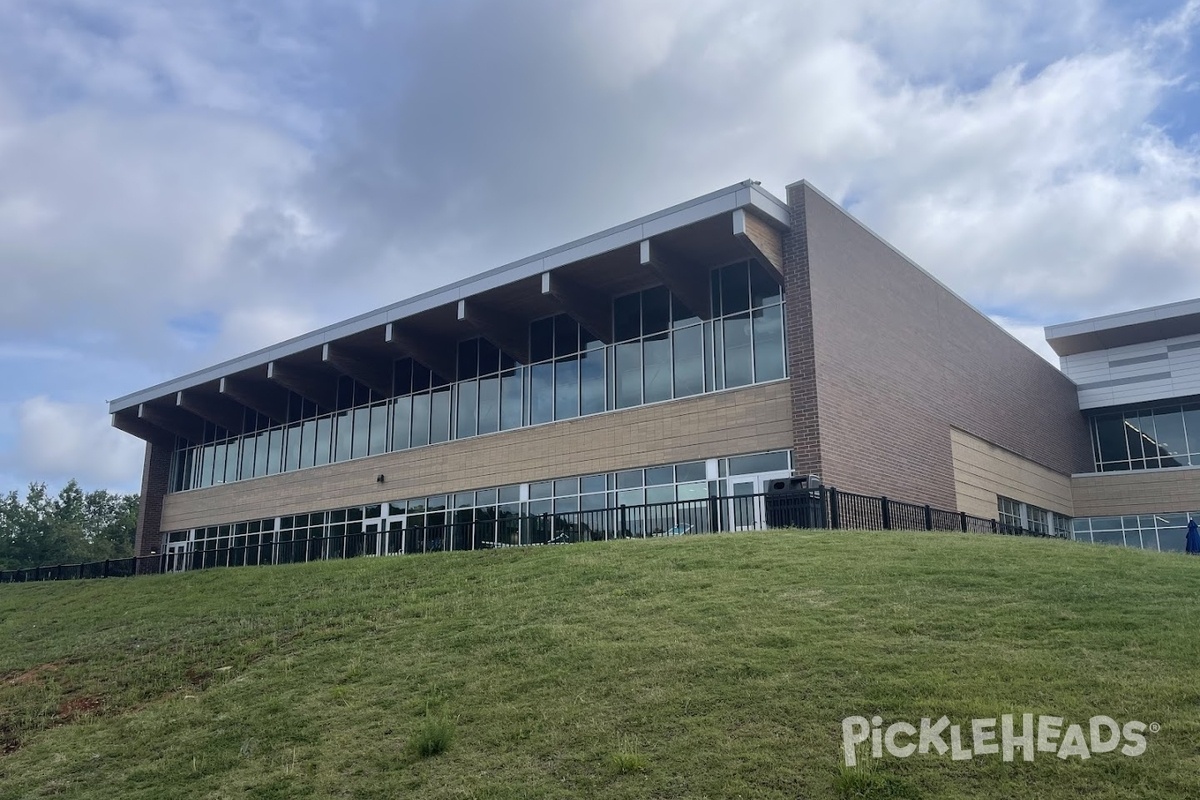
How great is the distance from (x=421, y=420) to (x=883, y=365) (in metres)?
15.7

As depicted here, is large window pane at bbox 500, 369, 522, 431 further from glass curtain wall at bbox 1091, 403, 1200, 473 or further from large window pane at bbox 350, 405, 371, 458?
glass curtain wall at bbox 1091, 403, 1200, 473

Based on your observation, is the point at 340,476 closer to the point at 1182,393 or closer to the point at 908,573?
the point at 908,573

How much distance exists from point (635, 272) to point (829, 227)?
17.3ft

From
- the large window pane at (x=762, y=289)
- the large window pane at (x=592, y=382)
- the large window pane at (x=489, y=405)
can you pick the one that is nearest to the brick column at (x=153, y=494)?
the large window pane at (x=489, y=405)

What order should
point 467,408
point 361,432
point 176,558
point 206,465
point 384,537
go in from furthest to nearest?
point 206,465 → point 176,558 → point 361,432 → point 467,408 → point 384,537

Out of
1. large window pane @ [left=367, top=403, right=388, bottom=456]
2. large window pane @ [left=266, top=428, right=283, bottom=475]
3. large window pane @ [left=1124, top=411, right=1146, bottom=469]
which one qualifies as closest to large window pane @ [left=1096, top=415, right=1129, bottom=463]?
large window pane @ [left=1124, top=411, right=1146, bottom=469]

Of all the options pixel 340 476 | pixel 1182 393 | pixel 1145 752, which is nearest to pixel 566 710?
pixel 1145 752

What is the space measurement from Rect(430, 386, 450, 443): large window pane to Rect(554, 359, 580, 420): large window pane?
197 inches

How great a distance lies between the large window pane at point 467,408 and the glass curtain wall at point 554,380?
0.04 metres

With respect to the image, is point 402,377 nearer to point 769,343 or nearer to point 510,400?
point 510,400

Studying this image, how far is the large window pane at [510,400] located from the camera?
3166 cm

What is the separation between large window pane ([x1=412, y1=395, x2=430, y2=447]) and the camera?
3453 cm

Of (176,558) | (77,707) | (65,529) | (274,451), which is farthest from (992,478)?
(65,529)

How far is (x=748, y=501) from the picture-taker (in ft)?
75.3
